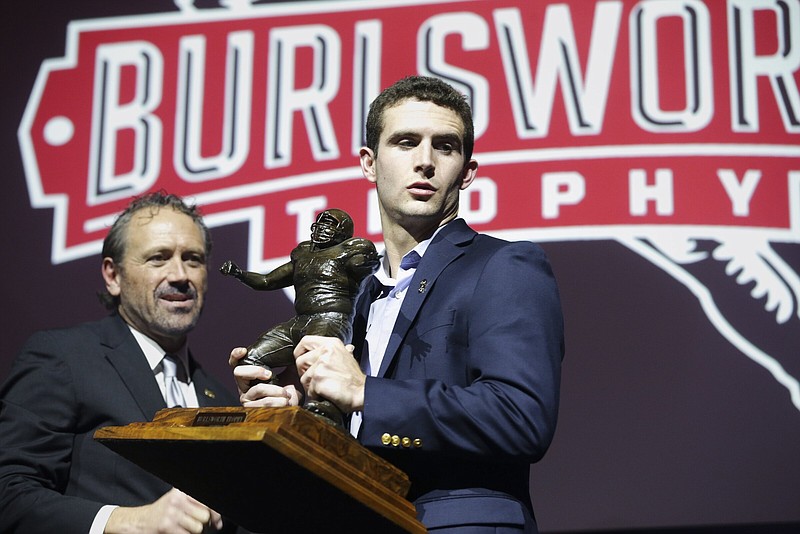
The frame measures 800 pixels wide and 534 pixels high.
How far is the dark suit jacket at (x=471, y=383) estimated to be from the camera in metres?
1.56

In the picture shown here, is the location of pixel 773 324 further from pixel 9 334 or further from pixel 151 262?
pixel 9 334

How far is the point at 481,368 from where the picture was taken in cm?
165

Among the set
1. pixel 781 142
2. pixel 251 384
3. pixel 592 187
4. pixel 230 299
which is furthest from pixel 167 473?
pixel 781 142

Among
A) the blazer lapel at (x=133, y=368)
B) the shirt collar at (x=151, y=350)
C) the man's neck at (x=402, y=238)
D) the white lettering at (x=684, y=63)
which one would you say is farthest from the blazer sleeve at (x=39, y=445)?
the white lettering at (x=684, y=63)

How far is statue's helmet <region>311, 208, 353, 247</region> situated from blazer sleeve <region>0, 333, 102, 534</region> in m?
1.12

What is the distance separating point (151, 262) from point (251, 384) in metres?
1.43

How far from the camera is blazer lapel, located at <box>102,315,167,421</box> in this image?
2768 millimetres

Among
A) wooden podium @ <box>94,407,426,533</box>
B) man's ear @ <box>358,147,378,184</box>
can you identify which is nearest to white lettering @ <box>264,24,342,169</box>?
man's ear @ <box>358,147,378,184</box>

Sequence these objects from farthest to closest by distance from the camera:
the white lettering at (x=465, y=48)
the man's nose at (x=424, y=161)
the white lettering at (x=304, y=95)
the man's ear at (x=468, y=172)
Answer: the white lettering at (x=304, y=95) < the white lettering at (x=465, y=48) < the man's ear at (x=468, y=172) < the man's nose at (x=424, y=161)

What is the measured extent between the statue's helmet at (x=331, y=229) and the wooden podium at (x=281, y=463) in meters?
0.39

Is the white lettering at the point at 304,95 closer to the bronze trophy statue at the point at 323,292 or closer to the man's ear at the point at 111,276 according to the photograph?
the man's ear at the point at 111,276

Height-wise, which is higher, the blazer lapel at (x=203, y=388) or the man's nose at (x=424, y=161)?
the man's nose at (x=424, y=161)

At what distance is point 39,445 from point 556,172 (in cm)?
188

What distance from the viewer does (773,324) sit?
3.24m
